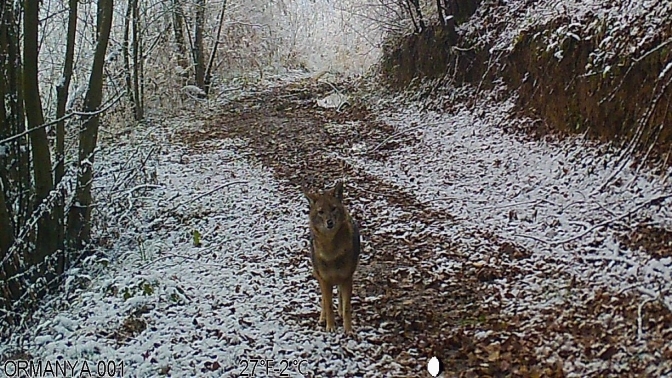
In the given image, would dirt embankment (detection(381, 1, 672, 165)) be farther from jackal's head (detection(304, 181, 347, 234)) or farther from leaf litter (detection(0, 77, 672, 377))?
jackal's head (detection(304, 181, 347, 234))

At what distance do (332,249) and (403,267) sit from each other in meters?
1.78

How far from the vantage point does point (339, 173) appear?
11508mm

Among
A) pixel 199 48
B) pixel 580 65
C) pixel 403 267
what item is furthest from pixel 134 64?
pixel 403 267

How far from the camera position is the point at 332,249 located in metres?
5.65

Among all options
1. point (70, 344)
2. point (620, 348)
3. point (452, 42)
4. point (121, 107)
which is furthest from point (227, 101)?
point (620, 348)

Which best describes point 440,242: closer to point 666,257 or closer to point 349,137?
point 666,257

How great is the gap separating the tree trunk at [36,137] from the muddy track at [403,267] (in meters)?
3.71

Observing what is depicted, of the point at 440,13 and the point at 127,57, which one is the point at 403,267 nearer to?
the point at 440,13

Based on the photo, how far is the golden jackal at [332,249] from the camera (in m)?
5.63

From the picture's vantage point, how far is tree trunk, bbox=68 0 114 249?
8277 millimetres

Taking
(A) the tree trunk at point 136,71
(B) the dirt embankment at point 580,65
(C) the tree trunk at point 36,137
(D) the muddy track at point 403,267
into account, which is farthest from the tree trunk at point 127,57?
(C) the tree trunk at point 36,137

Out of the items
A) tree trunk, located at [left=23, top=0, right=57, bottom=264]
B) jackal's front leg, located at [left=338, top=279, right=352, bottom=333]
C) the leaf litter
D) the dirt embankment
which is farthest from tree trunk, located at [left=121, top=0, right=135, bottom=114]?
jackal's front leg, located at [left=338, top=279, right=352, bottom=333]

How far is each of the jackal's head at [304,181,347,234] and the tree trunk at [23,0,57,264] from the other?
367 cm

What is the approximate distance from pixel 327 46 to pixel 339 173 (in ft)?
53.5
